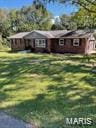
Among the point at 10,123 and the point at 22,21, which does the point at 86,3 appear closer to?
the point at 10,123

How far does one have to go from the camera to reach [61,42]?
107ft

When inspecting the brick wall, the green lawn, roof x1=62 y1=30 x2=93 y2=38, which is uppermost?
roof x1=62 y1=30 x2=93 y2=38

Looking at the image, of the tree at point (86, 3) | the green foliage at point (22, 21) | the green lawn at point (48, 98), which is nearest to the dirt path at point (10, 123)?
the green lawn at point (48, 98)

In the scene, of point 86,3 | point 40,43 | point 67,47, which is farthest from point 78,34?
point 86,3

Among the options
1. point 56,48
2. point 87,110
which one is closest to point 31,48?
point 56,48

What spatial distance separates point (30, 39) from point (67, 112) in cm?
2892


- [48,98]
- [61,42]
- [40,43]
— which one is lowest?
[48,98]

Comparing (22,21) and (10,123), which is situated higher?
(22,21)

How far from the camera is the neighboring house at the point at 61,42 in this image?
30.8 meters

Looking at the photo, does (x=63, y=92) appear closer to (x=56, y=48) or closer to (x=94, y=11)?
(x=94, y=11)

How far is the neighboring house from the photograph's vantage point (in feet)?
101

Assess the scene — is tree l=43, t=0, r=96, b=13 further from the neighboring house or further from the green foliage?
the green foliage

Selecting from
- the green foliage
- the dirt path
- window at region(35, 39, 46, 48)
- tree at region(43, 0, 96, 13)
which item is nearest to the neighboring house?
window at region(35, 39, 46, 48)

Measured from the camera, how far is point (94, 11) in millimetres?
23797
